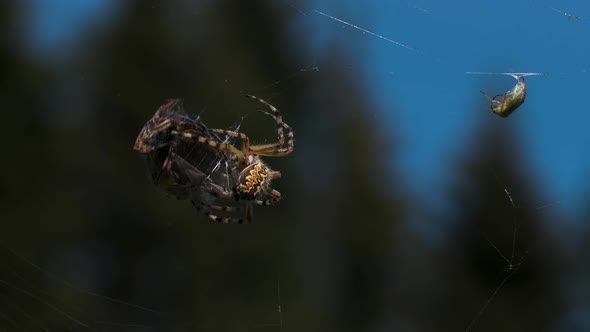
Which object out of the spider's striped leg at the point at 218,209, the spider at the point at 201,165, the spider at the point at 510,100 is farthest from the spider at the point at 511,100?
the spider's striped leg at the point at 218,209

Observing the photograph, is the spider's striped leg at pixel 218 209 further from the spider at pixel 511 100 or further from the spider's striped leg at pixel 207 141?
the spider at pixel 511 100

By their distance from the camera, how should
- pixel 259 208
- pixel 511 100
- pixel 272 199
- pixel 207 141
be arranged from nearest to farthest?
pixel 511 100, pixel 207 141, pixel 272 199, pixel 259 208

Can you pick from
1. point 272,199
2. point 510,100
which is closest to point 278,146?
point 272,199

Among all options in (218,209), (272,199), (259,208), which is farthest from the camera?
(259,208)

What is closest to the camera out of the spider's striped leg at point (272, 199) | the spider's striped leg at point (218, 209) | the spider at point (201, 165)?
the spider at point (201, 165)

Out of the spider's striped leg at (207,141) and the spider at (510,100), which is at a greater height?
the spider at (510,100)

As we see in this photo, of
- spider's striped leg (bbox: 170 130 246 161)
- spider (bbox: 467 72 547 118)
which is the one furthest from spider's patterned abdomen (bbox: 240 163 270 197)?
spider (bbox: 467 72 547 118)

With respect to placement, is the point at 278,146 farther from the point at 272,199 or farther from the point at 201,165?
the point at 201,165

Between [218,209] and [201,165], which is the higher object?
[201,165]
